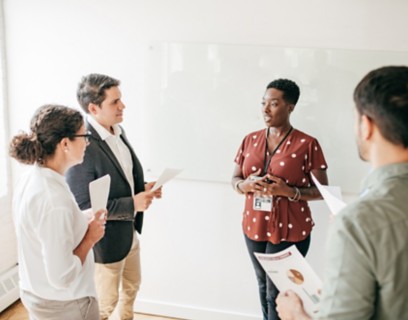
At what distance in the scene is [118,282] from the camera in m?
2.45

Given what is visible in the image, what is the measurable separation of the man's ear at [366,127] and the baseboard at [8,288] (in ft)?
9.71

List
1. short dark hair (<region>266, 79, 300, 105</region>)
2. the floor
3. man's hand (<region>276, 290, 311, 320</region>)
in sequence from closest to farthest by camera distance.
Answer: man's hand (<region>276, 290, 311, 320</region>)
short dark hair (<region>266, 79, 300, 105</region>)
the floor

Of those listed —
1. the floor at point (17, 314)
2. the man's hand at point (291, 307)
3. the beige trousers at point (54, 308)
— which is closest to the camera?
the man's hand at point (291, 307)

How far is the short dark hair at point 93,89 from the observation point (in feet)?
7.65

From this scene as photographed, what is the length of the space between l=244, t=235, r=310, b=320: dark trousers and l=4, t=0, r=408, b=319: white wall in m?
0.42

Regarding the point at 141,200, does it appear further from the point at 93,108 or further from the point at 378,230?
the point at 378,230

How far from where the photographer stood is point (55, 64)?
3123 millimetres

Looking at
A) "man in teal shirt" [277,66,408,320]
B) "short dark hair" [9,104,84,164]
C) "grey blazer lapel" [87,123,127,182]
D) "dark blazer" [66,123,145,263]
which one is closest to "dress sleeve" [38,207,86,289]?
"short dark hair" [9,104,84,164]

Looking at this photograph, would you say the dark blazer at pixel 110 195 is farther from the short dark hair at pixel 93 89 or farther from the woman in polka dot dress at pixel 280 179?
the woman in polka dot dress at pixel 280 179

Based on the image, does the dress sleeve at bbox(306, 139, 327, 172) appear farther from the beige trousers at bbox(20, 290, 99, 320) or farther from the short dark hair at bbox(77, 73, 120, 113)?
the beige trousers at bbox(20, 290, 99, 320)

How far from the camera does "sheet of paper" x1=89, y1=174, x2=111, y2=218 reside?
1.77 meters

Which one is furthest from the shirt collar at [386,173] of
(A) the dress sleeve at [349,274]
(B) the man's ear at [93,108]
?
(B) the man's ear at [93,108]

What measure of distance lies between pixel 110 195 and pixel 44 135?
64 cm

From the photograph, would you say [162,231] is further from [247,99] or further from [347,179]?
[347,179]
